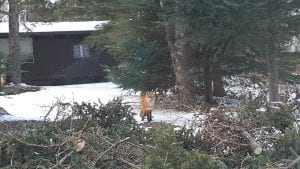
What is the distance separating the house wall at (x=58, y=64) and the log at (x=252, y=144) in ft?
72.3

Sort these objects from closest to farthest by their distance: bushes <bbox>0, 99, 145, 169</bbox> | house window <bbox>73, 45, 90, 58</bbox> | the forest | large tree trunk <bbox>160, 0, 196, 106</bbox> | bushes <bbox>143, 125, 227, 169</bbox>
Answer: bushes <bbox>143, 125, 227, 169</bbox>, bushes <bbox>0, 99, 145, 169</bbox>, the forest, large tree trunk <bbox>160, 0, 196, 106</bbox>, house window <bbox>73, 45, 90, 58</bbox>

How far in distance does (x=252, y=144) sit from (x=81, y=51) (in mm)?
22965

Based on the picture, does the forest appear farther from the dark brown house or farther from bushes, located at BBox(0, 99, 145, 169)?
the dark brown house

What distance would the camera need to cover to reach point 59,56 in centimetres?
2756

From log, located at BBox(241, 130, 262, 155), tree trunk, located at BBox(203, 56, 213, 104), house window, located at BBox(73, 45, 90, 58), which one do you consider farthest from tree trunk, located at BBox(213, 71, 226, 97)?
house window, located at BBox(73, 45, 90, 58)

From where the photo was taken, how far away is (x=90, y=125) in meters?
7.04

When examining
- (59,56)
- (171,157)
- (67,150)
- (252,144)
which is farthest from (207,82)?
(59,56)

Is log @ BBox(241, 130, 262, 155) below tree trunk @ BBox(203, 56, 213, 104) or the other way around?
below

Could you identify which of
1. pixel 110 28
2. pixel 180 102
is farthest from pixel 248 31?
pixel 110 28

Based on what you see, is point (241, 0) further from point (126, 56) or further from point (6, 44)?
point (6, 44)

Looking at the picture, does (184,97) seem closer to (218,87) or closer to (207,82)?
(207,82)

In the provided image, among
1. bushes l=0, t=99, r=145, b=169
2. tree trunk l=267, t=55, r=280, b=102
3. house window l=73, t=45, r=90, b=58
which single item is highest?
house window l=73, t=45, r=90, b=58

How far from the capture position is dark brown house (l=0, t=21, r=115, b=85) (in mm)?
27094

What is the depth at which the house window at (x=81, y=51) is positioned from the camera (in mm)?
28048
